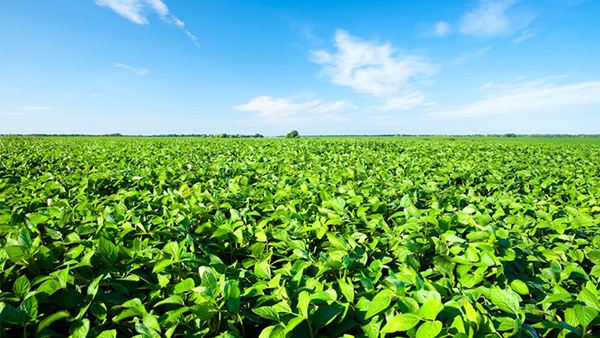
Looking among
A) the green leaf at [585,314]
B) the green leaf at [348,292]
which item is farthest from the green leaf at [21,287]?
the green leaf at [585,314]

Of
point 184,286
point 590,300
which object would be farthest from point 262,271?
point 590,300

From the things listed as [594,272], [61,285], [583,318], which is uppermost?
[61,285]

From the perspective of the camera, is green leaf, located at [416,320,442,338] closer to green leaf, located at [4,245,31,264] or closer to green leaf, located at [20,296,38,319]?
green leaf, located at [20,296,38,319]

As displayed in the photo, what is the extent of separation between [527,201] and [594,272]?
185 centimetres

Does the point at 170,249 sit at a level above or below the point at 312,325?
above

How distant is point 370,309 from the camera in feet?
3.69

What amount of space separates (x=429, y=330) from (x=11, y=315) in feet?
5.06

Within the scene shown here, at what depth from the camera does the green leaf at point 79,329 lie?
1.02 m

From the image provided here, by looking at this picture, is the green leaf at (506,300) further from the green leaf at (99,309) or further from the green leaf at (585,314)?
the green leaf at (99,309)

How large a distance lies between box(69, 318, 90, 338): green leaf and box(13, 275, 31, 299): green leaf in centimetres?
29

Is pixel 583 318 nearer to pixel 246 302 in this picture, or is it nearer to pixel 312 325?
pixel 312 325

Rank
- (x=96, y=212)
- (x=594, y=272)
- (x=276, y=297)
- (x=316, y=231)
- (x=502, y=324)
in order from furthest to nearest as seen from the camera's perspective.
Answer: (x=96, y=212)
(x=316, y=231)
(x=594, y=272)
(x=276, y=297)
(x=502, y=324)

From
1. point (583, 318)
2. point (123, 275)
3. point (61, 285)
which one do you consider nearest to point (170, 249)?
point (123, 275)

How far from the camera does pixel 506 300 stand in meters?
1.18
